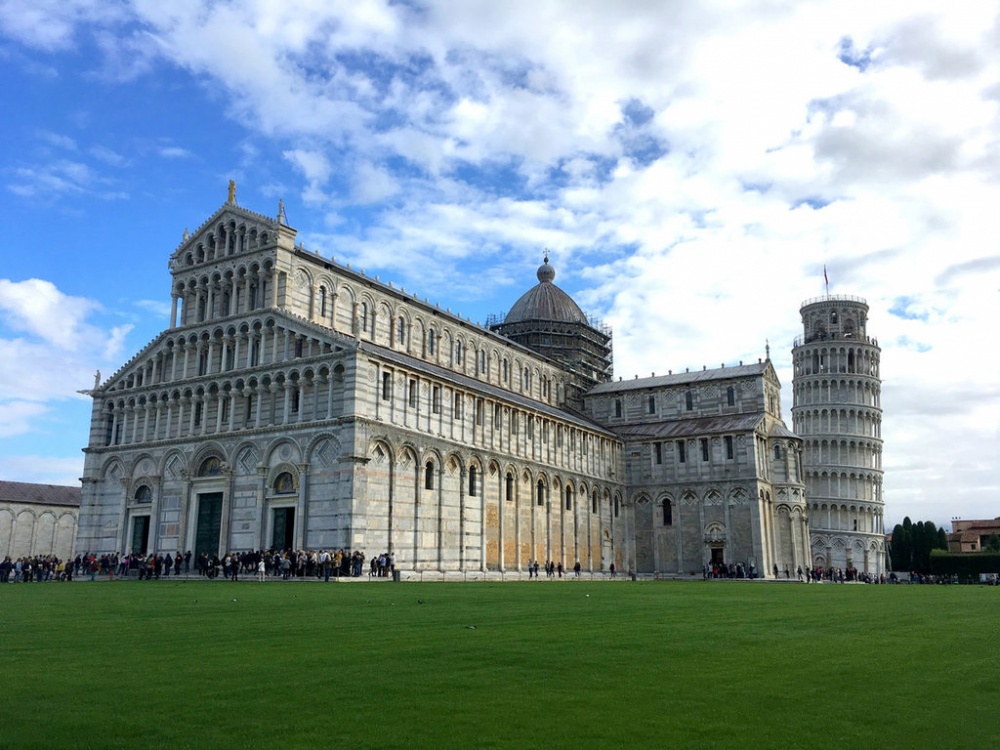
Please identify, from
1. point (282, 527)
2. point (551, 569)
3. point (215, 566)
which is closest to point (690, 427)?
point (551, 569)

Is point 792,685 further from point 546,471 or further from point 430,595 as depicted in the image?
point 546,471

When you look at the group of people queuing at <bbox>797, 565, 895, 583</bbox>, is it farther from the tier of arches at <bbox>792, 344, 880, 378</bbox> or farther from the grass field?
the grass field

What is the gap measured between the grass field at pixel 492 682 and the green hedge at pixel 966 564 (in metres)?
68.9

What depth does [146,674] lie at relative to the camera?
9.45 meters

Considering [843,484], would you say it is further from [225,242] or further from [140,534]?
[140,534]

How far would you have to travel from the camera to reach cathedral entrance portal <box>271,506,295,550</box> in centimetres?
4291

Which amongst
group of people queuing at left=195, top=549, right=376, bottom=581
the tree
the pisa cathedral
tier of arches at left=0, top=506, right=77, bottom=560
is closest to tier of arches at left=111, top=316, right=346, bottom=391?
the pisa cathedral

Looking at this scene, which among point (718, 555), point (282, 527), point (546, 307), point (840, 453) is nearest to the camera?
point (282, 527)

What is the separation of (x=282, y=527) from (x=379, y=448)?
21.0 ft

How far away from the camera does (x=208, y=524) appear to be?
151ft

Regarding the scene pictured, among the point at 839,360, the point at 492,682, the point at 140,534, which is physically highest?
the point at 839,360

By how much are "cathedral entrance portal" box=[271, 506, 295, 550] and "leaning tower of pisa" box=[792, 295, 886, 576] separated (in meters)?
63.5

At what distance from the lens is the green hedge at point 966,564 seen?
74.9 meters

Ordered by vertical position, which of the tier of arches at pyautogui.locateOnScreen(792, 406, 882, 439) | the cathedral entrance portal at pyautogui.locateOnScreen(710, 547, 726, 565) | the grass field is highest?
the tier of arches at pyautogui.locateOnScreen(792, 406, 882, 439)
